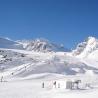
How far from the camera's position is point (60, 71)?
99875 mm

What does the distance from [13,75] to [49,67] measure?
16125 mm

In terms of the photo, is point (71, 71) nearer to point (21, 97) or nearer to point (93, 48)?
point (21, 97)

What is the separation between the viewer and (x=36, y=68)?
322ft

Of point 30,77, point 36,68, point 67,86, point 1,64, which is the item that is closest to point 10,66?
point 1,64

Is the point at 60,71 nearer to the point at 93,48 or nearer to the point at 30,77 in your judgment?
the point at 30,77

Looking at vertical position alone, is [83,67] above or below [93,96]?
above

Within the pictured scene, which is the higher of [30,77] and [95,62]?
[95,62]

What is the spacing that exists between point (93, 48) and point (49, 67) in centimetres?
8325

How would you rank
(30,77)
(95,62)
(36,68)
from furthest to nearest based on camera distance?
(95,62), (36,68), (30,77)

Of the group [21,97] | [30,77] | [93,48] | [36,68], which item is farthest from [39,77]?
[93,48]

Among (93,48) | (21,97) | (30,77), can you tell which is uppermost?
(93,48)

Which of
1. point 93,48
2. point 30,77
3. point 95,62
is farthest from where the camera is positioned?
point 93,48

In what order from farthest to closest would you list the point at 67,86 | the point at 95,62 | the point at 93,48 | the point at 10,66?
the point at 93,48, the point at 95,62, the point at 10,66, the point at 67,86

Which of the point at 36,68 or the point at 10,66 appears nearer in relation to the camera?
the point at 36,68
